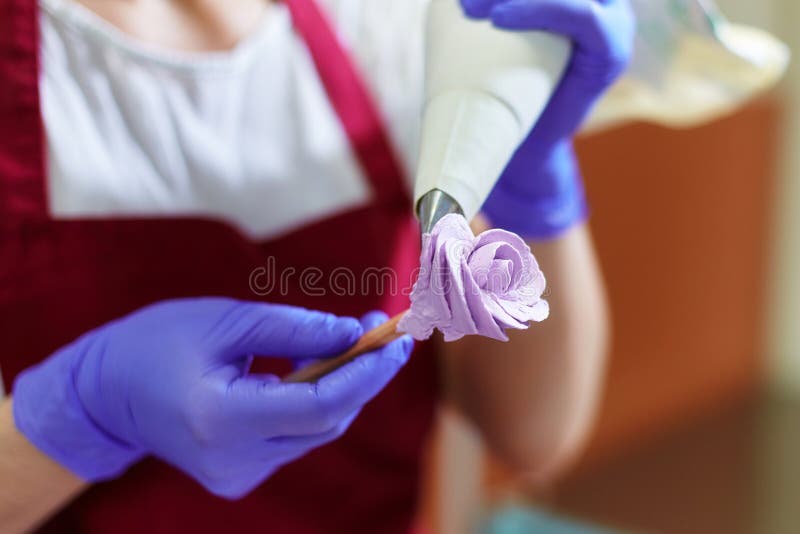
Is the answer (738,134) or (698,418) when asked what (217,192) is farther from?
(698,418)

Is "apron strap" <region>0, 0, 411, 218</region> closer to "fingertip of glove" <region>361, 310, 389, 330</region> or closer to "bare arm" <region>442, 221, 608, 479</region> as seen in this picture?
"fingertip of glove" <region>361, 310, 389, 330</region>

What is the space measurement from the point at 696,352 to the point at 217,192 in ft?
3.38

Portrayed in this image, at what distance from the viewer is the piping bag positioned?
0.30 metres

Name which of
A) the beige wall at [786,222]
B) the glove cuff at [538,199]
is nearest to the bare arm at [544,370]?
the glove cuff at [538,199]

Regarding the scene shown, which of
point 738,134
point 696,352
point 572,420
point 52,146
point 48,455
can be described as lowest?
point 696,352

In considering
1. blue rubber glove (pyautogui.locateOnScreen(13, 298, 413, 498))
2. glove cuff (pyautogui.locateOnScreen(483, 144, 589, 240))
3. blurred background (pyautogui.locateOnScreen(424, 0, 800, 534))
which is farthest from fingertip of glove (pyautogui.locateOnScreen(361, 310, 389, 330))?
blurred background (pyautogui.locateOnScreen(424, 0, 800, 534))

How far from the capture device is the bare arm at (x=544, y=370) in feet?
2.11

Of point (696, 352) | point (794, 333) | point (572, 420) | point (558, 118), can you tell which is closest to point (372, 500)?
point (572, 420)

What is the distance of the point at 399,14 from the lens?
2.00ft

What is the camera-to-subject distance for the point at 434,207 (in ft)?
1.10

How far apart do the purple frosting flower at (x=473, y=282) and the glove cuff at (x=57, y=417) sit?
202 mm

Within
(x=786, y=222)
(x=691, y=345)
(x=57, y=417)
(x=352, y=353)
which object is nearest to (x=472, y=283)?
(x=352, y=353)

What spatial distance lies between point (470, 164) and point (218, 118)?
0.23m

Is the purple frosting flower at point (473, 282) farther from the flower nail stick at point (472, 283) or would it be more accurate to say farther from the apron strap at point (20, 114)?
the apron strap at point (20, 114)
